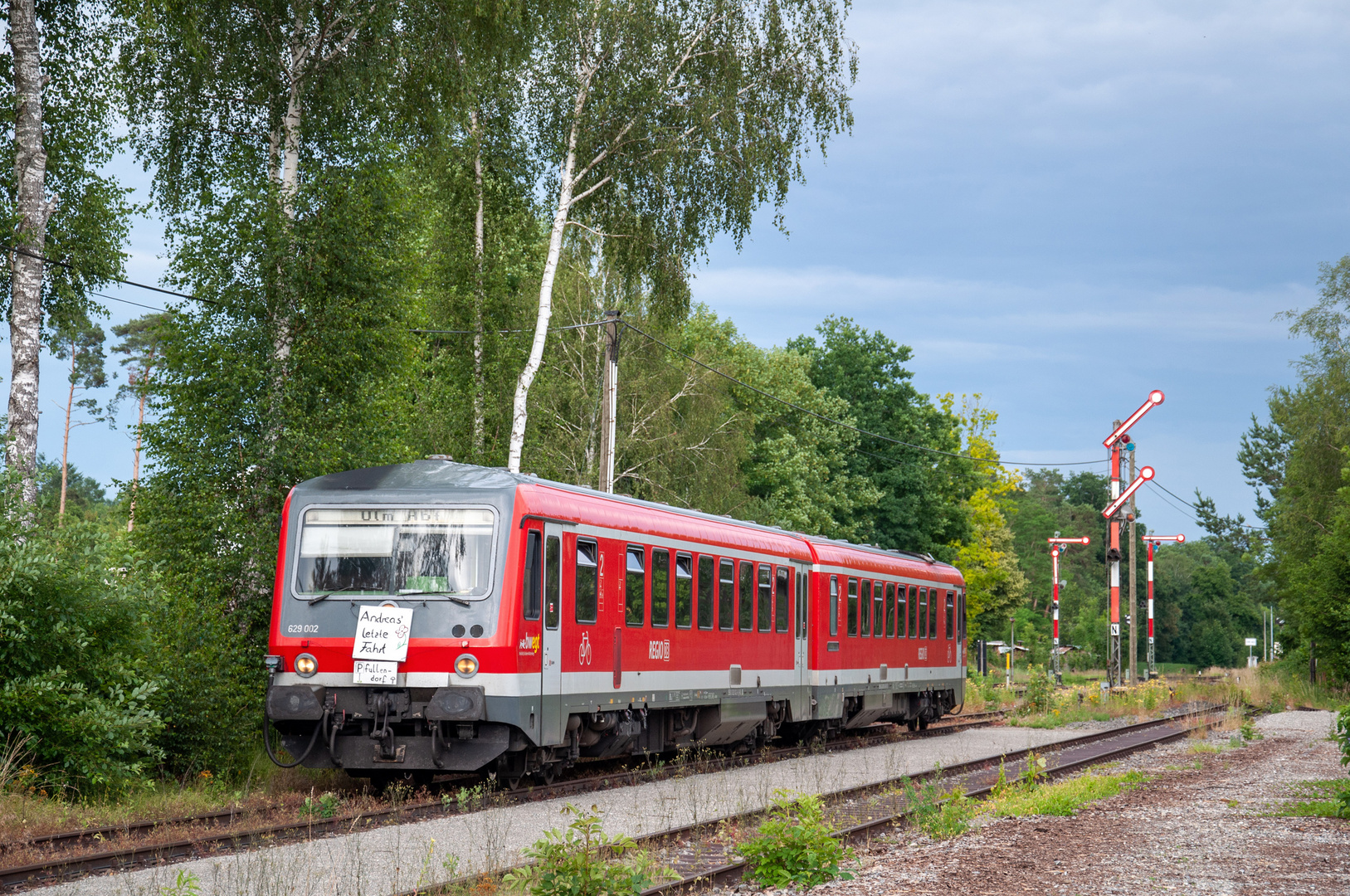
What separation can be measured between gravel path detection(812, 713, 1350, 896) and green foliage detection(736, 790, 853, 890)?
16cm

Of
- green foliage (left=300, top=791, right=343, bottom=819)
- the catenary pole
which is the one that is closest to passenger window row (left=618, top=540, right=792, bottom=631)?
green foliage (left=300, top=791, right=343, bottom=819)

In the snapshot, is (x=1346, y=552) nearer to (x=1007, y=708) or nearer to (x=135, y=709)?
(x=1007, y=708)

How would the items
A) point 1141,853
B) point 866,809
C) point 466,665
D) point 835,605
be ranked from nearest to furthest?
point 1141,853 → point 466,665 → point 866,809 → point 835,605

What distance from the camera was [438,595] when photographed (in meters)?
13.4

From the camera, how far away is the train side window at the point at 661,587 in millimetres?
16375

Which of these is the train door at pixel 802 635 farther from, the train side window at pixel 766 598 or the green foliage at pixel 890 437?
the green foliage at pixel 890 437

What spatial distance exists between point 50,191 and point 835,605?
13.5 metres

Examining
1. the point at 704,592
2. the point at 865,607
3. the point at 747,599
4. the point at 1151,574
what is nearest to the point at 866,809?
the point at 704,592

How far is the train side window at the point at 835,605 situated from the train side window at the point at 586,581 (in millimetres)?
7498

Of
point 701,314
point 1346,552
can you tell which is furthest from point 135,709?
point 701,314

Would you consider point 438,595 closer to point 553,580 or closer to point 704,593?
point 553,580

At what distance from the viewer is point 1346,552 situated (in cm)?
3444

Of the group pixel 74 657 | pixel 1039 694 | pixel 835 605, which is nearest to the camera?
pixel 74 657

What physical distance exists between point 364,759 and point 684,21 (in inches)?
647
